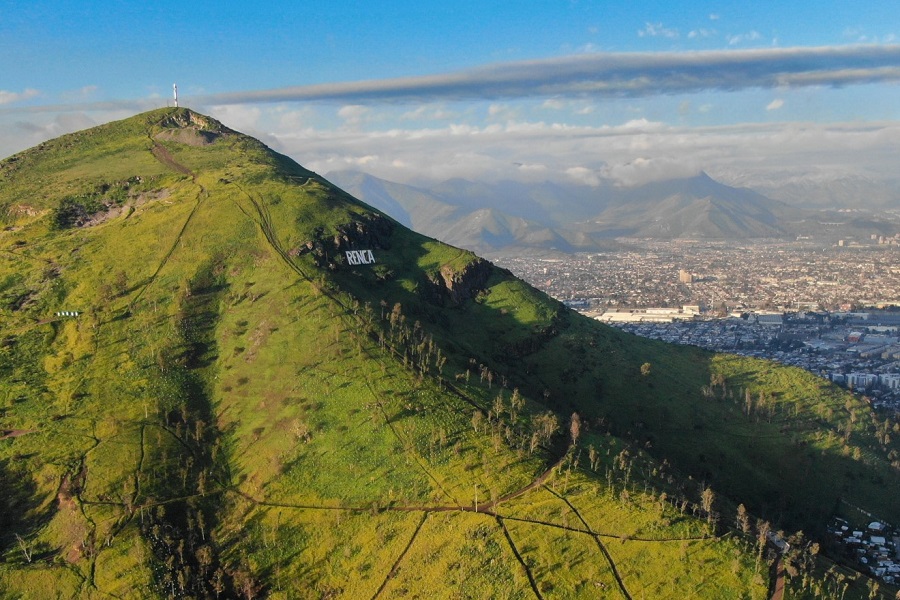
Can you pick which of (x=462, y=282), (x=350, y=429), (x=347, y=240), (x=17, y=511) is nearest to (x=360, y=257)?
(x=347, y=240)

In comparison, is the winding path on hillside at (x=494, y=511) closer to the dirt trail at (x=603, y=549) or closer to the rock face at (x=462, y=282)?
the dirt trail at (x=603, y=549)

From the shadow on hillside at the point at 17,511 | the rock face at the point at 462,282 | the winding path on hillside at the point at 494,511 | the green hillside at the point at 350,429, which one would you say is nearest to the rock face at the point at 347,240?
the green hillside at the point at 350,429

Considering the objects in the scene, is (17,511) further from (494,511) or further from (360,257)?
(360,257)

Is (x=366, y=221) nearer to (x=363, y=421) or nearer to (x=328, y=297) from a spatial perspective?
(x=328, y=297)

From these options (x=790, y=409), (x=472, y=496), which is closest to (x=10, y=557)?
(x=472, y=496)

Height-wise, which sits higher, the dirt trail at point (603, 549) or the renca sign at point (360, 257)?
the renca sign at point (360, 257)
